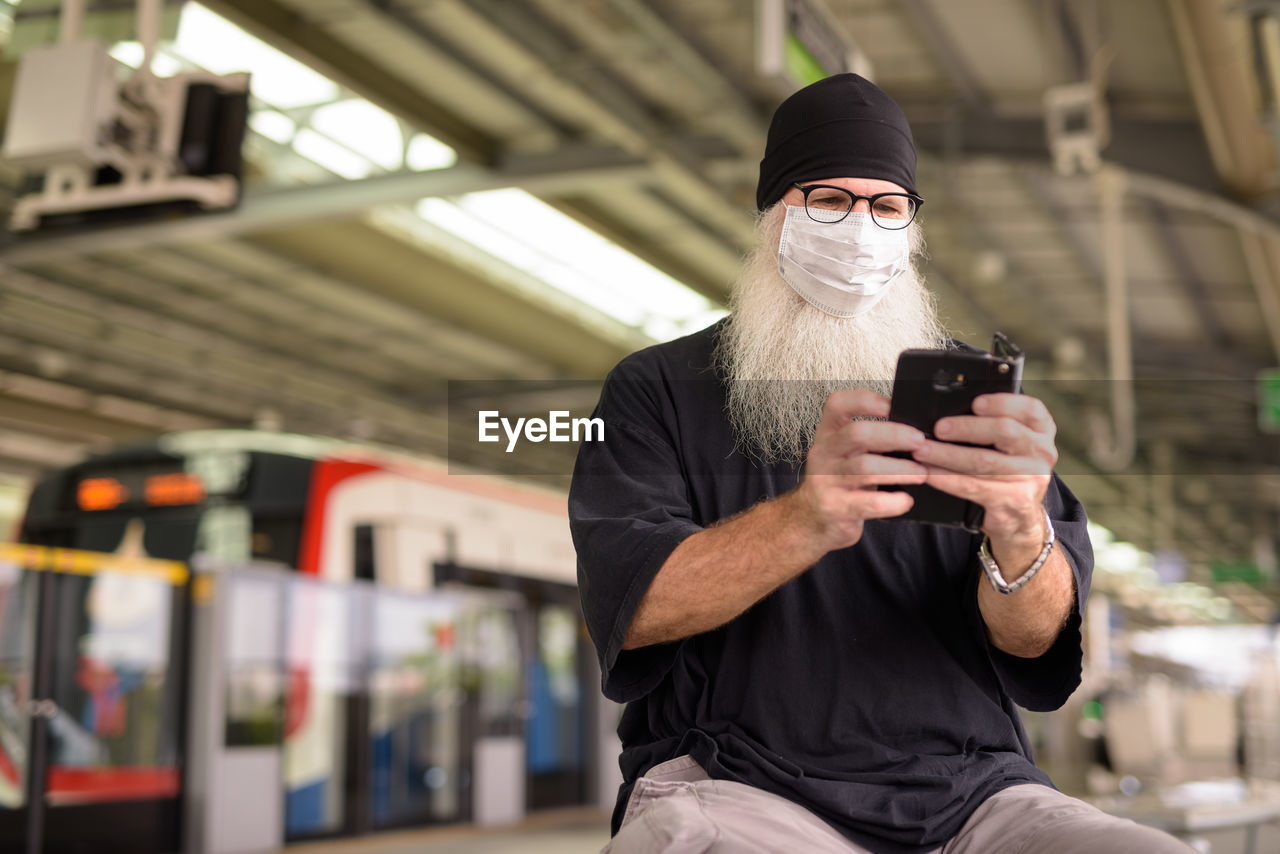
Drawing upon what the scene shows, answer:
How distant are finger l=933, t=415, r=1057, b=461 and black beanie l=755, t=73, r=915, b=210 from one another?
512 millimetres

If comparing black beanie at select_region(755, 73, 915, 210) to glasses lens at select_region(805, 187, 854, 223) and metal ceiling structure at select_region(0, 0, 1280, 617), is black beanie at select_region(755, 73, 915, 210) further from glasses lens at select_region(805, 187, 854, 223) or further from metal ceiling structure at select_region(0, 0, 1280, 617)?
metal ceiling structure at select_region(0, 0, 1280, 617)

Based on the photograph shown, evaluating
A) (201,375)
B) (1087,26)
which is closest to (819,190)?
(1087,26)

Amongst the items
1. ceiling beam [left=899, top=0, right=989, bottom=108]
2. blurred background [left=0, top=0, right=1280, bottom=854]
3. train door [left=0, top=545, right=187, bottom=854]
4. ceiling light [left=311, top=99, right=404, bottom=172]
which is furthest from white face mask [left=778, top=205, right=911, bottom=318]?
ceiling light [left=311, top=99, right=404, bottom=172]

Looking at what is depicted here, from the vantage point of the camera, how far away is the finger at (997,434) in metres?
1.27

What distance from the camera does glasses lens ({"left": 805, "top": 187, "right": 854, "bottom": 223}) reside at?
1700mm

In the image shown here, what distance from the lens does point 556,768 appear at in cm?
1138

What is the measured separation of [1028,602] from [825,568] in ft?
0.82

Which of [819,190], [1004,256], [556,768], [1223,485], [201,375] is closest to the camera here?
[819,190]

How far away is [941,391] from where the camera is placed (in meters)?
1.29

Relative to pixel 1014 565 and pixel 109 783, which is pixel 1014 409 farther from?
pixel 109 783

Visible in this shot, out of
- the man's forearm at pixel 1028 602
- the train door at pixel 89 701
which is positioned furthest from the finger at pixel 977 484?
the train door at pixel 89 701

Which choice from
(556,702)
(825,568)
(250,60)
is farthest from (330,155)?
(825,568)

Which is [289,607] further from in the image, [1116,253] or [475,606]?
[1116,253]

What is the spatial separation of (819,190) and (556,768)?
33.7 ft
